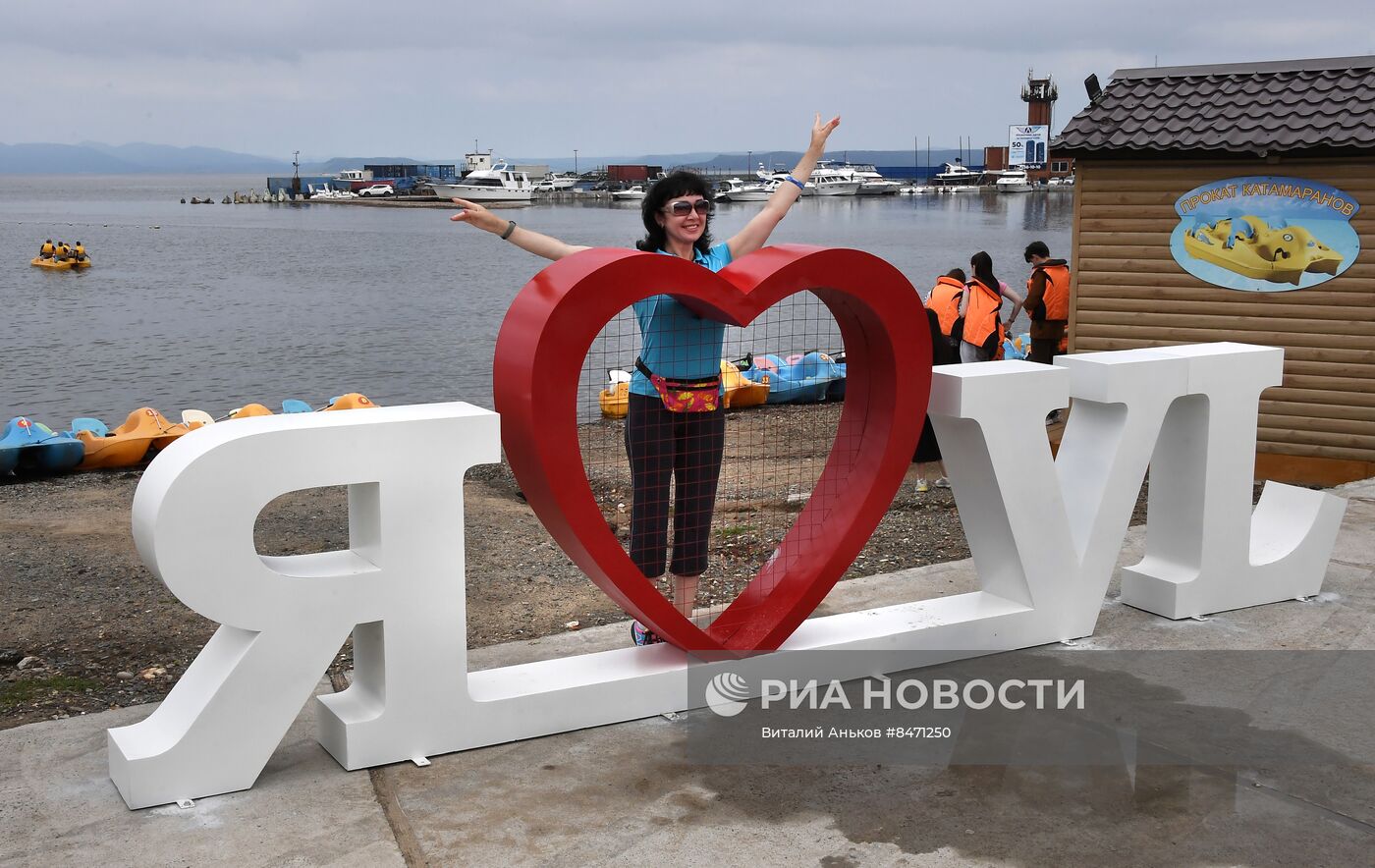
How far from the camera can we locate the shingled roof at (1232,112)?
9117mm

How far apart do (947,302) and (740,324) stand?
692 cm

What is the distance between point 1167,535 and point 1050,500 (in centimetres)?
90

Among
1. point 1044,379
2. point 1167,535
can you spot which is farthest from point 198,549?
point 1167,535

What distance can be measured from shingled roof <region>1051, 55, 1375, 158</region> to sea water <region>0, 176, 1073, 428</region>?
44.8 feet

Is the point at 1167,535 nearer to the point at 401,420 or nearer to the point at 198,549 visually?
the point at 401,420

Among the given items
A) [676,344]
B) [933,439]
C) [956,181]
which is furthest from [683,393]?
[956,181]

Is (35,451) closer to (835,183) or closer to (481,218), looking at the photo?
(481,218)

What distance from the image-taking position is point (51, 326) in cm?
3553

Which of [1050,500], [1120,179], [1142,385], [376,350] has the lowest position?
[376,350]

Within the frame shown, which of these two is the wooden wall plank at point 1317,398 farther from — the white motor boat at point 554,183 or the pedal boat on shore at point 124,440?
the white motor boat at point 554,183

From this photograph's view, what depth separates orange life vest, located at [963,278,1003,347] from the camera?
11.0 meters

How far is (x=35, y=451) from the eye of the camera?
11.5 m

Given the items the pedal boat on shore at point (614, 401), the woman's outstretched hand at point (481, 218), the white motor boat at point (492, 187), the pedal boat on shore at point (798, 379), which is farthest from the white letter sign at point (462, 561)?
the white motor boat at point (492, 187)

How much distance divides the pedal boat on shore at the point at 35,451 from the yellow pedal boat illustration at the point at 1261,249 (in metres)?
9.60
